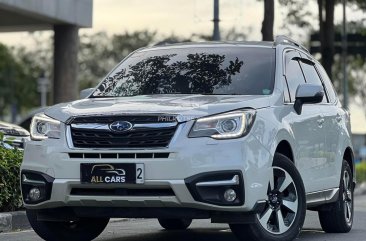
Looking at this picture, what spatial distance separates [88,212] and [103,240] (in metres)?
1.60

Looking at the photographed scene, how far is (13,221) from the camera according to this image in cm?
1095

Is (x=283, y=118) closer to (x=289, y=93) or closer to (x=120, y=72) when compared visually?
(x=289, y=93)

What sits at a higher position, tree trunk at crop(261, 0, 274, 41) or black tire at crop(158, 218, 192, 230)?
tree trunk at crop(261, 0, 274, 41)

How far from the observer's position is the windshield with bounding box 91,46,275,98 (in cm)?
877

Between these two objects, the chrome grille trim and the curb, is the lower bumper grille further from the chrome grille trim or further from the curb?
the curb

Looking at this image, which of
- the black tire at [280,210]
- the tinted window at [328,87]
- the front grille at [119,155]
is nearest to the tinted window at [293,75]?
the tinted window at [328,87]

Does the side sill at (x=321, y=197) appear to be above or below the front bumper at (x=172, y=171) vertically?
below

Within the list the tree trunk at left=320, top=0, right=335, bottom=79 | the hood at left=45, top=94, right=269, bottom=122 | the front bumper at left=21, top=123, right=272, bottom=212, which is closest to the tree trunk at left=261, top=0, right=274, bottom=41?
the tree trunk at left=320, top=0, right=335, bottom=79

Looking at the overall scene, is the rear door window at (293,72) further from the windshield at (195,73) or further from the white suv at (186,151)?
the windshield at (195,73)

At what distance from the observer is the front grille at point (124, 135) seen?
761 cm

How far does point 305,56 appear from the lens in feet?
33.0

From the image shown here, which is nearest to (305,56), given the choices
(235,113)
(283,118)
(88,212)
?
(283,118)

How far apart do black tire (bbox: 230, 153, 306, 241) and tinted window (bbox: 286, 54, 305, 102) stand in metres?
0.91

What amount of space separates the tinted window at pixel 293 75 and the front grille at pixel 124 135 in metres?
1.77
